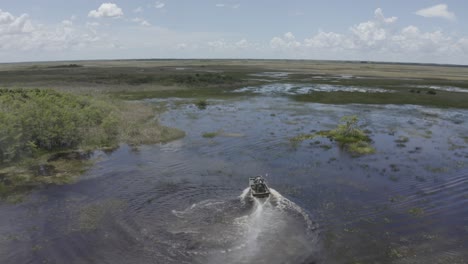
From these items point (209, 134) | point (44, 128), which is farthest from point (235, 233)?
point (44, 128)

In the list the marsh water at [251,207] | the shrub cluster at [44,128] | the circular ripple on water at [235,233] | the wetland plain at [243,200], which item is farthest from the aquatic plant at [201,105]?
the circular ripple on water at [235,233]

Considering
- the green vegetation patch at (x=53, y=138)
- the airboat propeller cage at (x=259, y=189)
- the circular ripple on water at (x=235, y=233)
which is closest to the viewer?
the circular ripple on water at (x=235, y=233)

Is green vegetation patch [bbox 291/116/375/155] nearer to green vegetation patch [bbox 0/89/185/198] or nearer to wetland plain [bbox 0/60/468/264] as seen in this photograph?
wetland plain [bbox 0/60/468/264]

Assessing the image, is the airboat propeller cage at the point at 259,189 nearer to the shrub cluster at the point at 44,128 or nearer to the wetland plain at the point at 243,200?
the wetland plain at the point at 243,200

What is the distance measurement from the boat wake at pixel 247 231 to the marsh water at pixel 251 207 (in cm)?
6

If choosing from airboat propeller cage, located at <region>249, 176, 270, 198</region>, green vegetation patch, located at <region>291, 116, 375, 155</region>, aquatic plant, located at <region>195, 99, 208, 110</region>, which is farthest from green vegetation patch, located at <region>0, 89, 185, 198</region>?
aquatic plant, located at <region>195, 99, 208, 110</region>

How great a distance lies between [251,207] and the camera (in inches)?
884

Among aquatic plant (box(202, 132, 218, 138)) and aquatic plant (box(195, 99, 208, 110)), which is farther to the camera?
aquatic plant (box(195, 99, 208, 110))

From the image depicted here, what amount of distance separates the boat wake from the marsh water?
6 cm

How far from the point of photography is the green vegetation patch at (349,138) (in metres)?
36.6

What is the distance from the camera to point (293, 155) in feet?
113

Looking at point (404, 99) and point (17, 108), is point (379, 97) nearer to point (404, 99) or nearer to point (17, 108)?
point (404, 99)

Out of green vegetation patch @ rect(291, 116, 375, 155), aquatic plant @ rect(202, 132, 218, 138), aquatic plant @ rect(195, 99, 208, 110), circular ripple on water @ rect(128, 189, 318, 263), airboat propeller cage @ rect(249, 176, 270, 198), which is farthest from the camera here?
aquatic plant @ rect(195, 99, 208, 110)

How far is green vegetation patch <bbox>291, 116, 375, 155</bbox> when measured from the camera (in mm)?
36612
